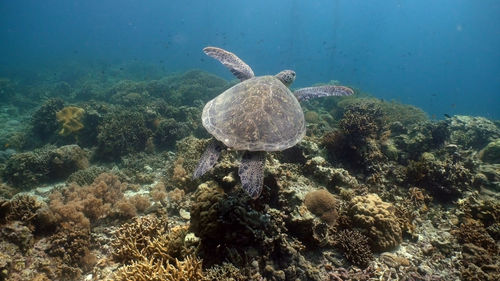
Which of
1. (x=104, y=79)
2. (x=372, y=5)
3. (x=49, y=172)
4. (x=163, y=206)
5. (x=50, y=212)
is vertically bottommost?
(x=104, y=79)

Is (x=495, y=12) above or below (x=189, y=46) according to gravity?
above

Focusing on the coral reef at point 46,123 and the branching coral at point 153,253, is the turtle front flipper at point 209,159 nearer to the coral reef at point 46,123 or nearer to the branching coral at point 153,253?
the branching coral at point 153,253

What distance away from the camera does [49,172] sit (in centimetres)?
841

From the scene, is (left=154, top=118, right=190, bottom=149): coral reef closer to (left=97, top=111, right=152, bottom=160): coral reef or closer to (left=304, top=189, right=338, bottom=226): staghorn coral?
(left=97, top=111, right=152, bottom=160): coral reef

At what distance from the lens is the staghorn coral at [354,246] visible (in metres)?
4.36

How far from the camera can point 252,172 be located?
4047 mm

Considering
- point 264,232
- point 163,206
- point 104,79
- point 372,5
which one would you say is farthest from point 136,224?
point 372,5

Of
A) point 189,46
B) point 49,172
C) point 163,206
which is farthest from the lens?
point 189,46

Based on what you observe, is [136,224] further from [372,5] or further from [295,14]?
[372,5]

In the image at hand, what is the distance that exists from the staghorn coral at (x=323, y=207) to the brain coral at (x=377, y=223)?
46cm

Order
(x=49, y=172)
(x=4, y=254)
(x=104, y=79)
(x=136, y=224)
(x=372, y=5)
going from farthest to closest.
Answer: (x=372, y=5), (x=104, y=79), (x=49, y=172), (x=136, y=224), (x=4, y=254)

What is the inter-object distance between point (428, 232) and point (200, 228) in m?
5.26

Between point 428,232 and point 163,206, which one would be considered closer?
point 428,232

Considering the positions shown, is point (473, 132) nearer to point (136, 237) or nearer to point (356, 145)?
point (356, 145)
